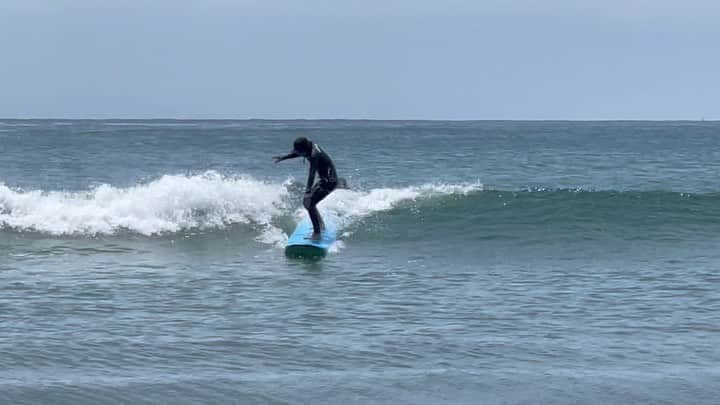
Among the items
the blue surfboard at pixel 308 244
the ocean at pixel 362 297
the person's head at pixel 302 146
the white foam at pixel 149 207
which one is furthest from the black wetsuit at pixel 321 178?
the white foam at pixel 149 207

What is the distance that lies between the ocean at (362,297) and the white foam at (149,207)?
0.05 meters

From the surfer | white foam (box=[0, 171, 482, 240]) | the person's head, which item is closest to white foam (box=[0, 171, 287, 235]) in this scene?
white foam (box=[0, 171, 482, 240])

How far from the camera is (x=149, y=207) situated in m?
18.8

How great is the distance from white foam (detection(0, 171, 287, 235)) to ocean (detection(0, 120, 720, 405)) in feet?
0.16

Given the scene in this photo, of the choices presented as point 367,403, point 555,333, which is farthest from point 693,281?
point 367,403

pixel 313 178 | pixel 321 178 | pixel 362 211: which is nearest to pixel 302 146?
pixel 313 178

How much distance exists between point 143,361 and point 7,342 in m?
1.38

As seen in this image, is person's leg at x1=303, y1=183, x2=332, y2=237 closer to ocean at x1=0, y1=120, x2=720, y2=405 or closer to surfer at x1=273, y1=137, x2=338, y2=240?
surfer at x1=273, y1=137, x2=338, y2=240

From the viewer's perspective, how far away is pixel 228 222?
18.4m

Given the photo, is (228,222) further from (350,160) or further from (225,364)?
(350,160)

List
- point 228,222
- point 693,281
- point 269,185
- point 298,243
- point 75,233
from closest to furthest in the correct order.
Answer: point 693,281, point 298,243, point 75,233, point 228,222, point 269,185

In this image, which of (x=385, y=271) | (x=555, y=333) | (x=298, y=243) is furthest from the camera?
(x=298, y=243)

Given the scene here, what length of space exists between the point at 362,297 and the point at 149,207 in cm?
794

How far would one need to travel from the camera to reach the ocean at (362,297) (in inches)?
324
